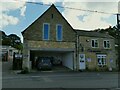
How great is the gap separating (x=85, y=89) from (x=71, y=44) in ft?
73.9

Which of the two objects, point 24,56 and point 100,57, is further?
point 100,57

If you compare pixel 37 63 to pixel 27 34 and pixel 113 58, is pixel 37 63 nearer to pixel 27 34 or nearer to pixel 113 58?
pixel 27 34

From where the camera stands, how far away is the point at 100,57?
1532 inches

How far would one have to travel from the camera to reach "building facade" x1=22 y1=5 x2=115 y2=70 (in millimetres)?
33938

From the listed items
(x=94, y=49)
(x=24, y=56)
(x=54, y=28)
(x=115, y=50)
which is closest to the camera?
(x=24, y=56)

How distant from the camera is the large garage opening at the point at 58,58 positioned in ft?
122

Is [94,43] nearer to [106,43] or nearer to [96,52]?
[96,52]

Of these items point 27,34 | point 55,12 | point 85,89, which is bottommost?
point 85,89

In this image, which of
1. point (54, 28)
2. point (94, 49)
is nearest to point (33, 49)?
point (54, 28)

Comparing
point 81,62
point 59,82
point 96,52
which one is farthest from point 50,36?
point 59,82

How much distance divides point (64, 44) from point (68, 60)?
12.0 feet

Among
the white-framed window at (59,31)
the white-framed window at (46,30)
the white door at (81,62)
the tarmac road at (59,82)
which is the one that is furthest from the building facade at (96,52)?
the tarmac road at (59,82)

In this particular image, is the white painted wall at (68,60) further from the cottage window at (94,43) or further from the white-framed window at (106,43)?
the white-framed window at (106,43)

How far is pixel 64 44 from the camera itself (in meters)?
35.9
